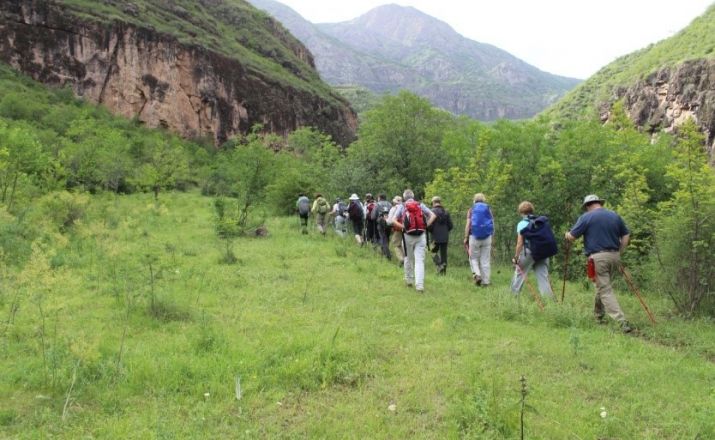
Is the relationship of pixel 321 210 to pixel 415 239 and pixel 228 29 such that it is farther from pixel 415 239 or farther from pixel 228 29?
pixel 228 29

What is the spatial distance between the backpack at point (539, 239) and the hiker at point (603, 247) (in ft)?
3.49

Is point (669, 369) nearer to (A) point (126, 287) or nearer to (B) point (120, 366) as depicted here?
(B) point (120, 366)

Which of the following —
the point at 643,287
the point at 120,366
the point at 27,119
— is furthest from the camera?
the point at 27,119

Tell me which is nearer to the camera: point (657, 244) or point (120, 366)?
point (120, 366)

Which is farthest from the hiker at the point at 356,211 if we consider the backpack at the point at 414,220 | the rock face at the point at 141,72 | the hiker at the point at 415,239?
the rock face at the point at 141,72

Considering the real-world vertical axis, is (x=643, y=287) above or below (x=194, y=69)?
below

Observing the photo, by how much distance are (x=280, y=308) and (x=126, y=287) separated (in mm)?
2495

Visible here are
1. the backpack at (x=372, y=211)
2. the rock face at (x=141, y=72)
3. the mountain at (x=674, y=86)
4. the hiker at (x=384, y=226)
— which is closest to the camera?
the hiker at (x=384, y=226)

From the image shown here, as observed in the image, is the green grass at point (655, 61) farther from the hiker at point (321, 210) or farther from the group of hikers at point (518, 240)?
the group of hikers at point (518, 240)

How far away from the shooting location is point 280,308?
732cm

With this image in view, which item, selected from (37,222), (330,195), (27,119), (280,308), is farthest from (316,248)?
(27,119)

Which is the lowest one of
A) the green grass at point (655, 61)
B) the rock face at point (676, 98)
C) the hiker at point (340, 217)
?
the hiker at point (340, 217)

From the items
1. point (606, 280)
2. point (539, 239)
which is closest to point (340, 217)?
point (539, 239)

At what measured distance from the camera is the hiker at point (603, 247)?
6.84 meters
